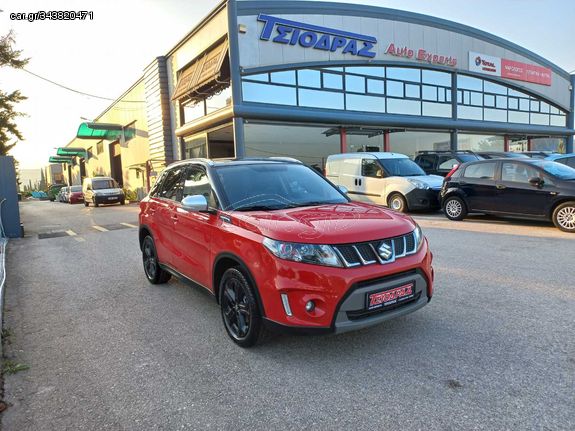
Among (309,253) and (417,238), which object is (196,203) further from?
(417,238)

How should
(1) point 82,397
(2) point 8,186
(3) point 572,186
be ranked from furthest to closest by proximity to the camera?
1. (2) point 8,186
2. (3) point 572,186
3. (1) point 82,397

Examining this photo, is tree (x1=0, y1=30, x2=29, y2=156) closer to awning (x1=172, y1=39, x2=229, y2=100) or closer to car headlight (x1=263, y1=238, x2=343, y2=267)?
awning (x1=172, y1=39, x2=229, y2=100)

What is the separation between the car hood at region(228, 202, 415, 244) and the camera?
9.85 ft

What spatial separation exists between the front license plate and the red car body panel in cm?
13

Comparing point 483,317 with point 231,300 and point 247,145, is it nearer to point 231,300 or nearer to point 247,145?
point 231,300

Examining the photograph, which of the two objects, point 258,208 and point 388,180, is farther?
point 388,180

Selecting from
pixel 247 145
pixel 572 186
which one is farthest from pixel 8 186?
pixel 572 186

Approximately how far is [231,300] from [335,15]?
1847 centimetres

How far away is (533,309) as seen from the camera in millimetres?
3990

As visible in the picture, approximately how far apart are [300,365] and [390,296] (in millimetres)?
885

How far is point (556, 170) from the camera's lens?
8.65 m

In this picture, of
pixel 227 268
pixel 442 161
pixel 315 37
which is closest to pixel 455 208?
pixel 442 161

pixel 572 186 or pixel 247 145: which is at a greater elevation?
pixel 247 145

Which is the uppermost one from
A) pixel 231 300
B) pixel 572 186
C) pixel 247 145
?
pixel 247 145
